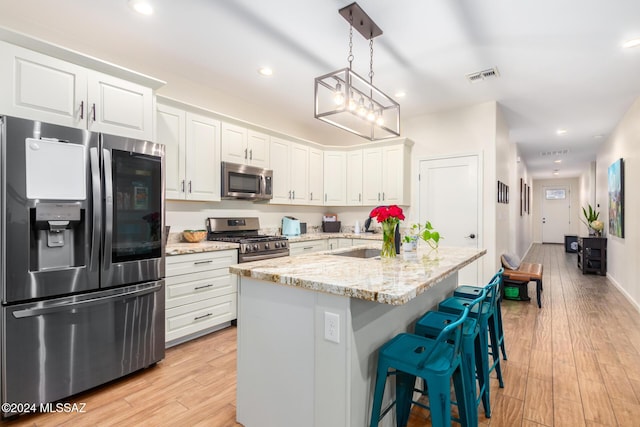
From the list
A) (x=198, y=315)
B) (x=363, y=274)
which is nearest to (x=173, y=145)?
(x=198, y=315)

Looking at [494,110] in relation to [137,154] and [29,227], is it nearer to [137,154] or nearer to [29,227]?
[137,154]

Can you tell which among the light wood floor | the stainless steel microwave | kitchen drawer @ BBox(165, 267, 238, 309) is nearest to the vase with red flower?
the light wood floor

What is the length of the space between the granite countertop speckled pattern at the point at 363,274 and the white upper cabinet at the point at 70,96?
1615 millimetres

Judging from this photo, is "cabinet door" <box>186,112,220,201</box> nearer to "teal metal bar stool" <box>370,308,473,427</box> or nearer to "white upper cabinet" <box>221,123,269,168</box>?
"white upper cabinet" <box>221,123,269,168</box>

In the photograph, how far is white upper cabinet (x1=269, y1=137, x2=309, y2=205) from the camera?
448 centimetres

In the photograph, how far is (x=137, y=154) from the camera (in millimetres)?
2451

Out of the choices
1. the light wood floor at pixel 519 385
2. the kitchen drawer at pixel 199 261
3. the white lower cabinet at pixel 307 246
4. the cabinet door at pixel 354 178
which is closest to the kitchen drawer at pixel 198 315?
the light wood floor at pixel 519 385

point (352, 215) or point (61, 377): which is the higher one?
point (352, 215)

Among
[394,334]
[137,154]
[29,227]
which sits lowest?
[394,334]

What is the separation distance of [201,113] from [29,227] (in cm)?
205

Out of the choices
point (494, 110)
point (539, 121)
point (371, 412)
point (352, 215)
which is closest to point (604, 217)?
point (539, 121)

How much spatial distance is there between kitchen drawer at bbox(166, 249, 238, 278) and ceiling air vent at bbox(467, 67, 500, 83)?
324 centimetres

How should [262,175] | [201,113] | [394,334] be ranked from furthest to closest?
[262,175]
[201,113]
[394,334]

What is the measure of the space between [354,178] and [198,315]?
3.21 meters
